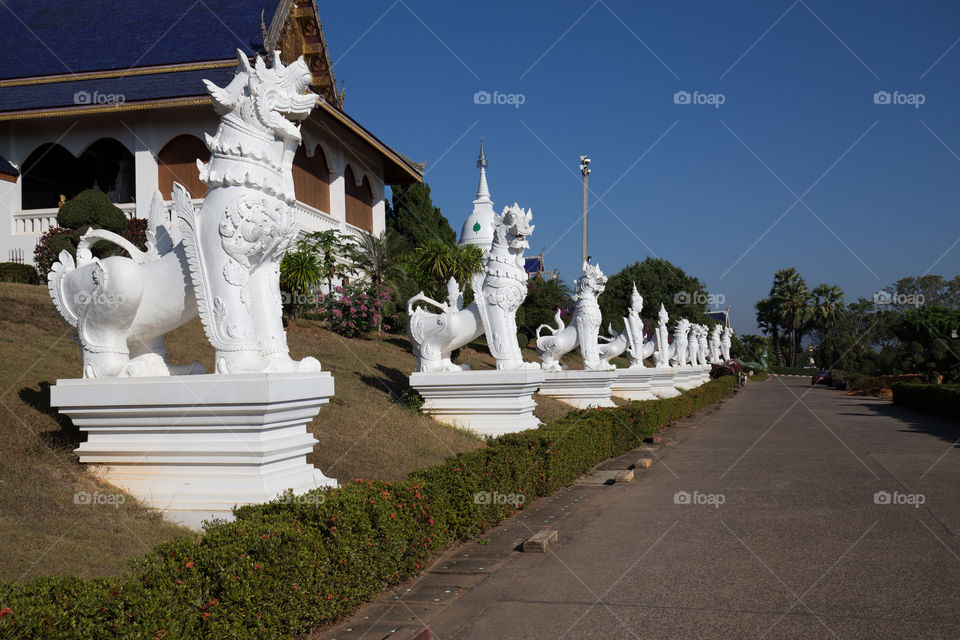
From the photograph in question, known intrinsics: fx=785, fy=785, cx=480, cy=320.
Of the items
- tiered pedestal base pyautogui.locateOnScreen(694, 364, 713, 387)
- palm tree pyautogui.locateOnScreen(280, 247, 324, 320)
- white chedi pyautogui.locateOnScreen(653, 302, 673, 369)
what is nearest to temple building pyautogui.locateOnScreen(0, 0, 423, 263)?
palm tree pyautogui.locateOnScreen(280, 247, 324, 320)

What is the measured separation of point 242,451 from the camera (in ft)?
16.6

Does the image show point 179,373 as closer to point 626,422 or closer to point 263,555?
point 263,555

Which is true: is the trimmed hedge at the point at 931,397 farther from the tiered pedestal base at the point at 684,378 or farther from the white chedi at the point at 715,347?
the white chedi at the point at 715,347

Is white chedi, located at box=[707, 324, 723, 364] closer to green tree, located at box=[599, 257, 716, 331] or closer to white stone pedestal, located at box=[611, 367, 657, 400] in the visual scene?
green tree, located at box=[599, 257, 716, 331]

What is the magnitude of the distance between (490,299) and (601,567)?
486cm

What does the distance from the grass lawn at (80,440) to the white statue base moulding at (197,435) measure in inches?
7.2

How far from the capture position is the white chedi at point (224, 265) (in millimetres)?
5254

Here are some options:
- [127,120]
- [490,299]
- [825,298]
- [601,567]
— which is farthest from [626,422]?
[825,298]

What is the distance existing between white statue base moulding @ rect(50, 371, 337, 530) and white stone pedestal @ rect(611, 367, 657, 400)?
14.3 meters

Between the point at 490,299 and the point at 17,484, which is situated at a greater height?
the point at 490,299

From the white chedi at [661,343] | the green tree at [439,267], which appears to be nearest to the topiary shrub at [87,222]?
the green tree at [439,267]

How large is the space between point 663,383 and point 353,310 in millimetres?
10167

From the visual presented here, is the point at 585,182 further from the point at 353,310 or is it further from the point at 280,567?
the point at 280,567

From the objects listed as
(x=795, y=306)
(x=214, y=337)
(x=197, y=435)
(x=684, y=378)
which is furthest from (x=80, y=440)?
(x=795, y=306)
